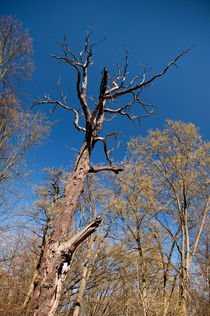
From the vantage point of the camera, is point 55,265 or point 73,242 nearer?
point 55,265

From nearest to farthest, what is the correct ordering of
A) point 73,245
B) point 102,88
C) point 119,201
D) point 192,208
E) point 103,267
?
1. point 73,245
2. point 102,88
3. point 192,208
4. point 103,267
5. point 119,201

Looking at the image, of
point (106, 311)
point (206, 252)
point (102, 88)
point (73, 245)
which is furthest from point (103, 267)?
point (206, 252)

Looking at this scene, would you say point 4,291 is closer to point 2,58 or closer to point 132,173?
point 132,173

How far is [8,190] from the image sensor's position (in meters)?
8.11

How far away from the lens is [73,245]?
8.17ft

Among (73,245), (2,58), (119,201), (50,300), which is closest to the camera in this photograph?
(50,300)

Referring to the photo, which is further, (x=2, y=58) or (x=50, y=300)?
(x=2, y=58)

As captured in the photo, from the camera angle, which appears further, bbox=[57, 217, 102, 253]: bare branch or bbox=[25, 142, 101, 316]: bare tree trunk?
bbox=[57, 217, 102, 253]: bare branch

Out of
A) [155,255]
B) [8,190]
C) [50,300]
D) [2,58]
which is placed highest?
[2,58]

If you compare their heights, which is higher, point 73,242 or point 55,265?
point 73,242

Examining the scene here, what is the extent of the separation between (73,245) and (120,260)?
742cm

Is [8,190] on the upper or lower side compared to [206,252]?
lower

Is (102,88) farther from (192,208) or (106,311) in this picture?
(106,311)

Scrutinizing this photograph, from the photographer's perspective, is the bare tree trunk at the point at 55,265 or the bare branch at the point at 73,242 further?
the bare branch at the point at 73,242
